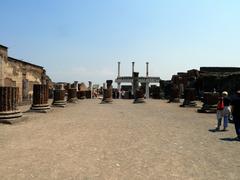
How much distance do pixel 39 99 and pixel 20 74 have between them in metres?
9.86

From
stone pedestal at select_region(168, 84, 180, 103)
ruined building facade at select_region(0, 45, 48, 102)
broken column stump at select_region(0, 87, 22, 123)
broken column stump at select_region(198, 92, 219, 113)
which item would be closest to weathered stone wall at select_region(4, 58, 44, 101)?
ruined building facade at select_region(0, 45, 48, 102)

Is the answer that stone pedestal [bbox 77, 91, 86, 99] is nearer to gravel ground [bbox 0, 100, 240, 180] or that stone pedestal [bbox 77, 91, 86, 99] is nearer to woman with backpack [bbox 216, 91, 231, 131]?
gravel ground [bbox 0, 100, 240, 180]

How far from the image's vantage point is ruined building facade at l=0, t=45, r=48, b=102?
2253 centimetres

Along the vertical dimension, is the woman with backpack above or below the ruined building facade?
below

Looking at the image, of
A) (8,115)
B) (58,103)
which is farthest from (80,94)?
(8,115)

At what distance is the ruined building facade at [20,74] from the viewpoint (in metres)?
22.5

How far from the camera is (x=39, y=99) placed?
1753cm

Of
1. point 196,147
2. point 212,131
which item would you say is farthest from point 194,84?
point 196,147

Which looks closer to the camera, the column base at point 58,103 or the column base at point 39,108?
the column base at point 39,108

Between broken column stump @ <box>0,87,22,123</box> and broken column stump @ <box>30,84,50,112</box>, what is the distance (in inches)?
139

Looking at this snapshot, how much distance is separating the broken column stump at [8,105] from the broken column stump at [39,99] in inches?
139

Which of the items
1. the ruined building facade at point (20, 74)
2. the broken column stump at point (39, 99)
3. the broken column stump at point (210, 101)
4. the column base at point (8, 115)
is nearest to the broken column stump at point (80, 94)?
the ruined building facade at point (20, 74)

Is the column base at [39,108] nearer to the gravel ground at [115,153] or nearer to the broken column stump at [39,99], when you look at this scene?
the broken column stump at [39,99]

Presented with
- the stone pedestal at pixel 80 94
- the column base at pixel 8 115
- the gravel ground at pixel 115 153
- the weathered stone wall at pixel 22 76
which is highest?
the weathered stone wall at pixel 22 76
